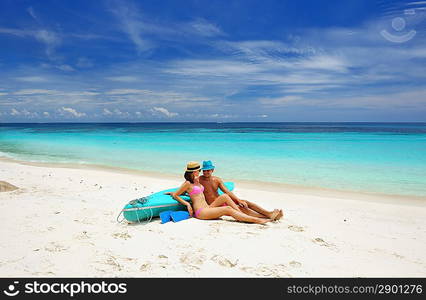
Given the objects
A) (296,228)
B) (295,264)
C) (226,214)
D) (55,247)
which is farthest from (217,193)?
(55,247)

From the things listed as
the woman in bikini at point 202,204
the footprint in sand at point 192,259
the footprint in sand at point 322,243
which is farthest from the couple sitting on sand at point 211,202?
the footprint in sand at point 192,259

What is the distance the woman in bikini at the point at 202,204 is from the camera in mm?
4869

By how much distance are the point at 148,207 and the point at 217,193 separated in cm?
127

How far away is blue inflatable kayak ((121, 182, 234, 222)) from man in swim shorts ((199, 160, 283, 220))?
0.54 m

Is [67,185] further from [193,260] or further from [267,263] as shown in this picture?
[267,263]

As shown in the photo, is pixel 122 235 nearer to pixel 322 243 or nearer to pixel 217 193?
pixel 217 193

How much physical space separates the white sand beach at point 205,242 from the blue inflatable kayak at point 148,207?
0.57 ft

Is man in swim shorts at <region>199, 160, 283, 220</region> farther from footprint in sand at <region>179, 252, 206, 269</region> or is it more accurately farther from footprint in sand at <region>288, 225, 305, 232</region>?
footprint in sand at <region>179, 252, 206, 269</region>

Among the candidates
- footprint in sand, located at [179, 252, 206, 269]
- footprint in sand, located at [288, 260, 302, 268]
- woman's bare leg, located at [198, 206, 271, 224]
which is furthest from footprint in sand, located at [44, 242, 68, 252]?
footprint in sand, located at [288, 260, 302, 268]

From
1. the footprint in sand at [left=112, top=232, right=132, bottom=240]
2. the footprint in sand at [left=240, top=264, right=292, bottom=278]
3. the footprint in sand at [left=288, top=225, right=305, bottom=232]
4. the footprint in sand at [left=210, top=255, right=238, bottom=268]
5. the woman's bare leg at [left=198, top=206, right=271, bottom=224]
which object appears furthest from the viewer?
the woman's bare leg at [left=198, top=206, right=271, bottom=224]

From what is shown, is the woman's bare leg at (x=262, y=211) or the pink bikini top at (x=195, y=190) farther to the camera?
the pink bikini top at (x=195, y=190)

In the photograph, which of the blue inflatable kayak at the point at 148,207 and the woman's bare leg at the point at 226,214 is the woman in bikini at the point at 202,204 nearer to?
the woman's bare leg at the point at 226,214

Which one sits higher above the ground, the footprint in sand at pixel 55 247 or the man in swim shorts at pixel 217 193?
the man in swim shorts at pixel 217 193

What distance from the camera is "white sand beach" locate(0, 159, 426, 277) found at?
323 centimetres
